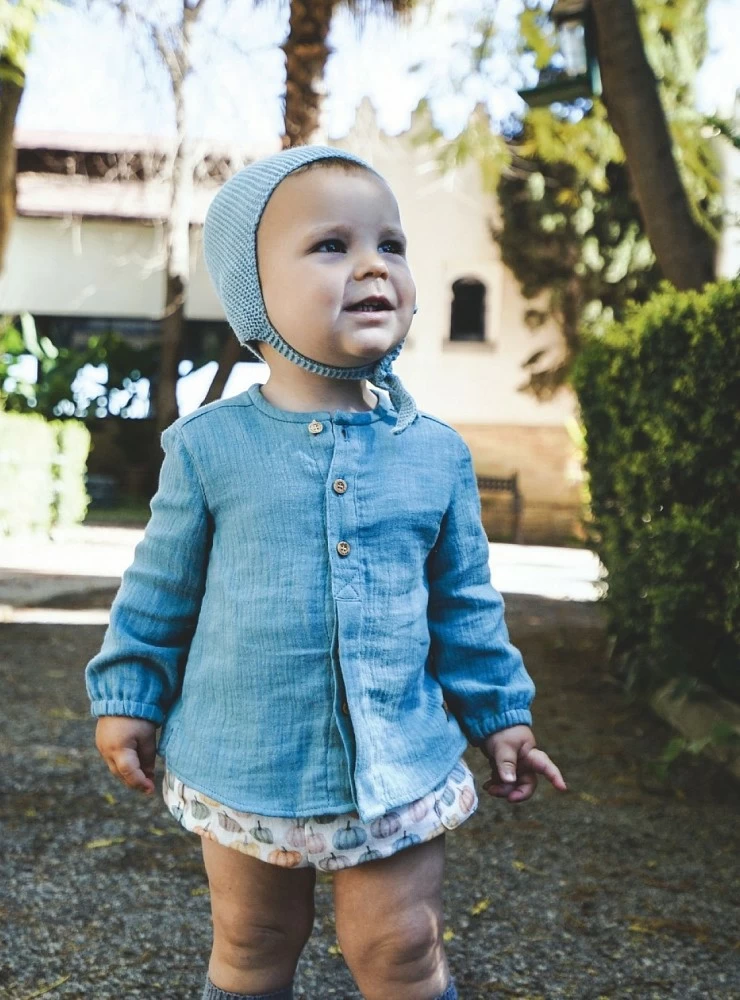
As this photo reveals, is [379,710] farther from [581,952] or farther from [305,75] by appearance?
[305,75]

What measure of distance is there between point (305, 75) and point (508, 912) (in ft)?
31.3

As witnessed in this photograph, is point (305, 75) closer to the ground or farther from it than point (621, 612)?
farther from it

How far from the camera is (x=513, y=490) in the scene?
51.4 feet

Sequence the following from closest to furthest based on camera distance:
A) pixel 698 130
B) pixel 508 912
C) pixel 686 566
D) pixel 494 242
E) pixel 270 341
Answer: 1. pixel 270 341
2. pixel 508 912
3. pixel 686 566
4. pixel 698 130
5. pixel 494 242

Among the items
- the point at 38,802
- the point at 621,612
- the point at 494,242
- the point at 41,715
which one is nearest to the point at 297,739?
the point at 38,802

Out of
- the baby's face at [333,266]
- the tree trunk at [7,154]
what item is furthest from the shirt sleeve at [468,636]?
the tree trunk at [7,154]

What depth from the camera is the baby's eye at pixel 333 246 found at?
1582mm

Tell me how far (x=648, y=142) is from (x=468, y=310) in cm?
1234

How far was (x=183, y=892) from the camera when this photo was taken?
2.73 m

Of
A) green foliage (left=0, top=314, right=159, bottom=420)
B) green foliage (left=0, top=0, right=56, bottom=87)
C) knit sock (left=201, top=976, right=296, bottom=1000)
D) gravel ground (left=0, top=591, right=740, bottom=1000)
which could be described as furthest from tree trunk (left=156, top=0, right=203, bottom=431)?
knit sock (left=201, top=976, right=296, bottom=1000)

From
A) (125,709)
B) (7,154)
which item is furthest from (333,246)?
(7,154)

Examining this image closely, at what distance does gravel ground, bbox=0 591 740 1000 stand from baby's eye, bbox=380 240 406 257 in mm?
1584

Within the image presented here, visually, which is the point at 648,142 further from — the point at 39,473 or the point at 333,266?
the point at 39,473

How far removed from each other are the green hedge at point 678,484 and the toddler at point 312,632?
225 cm
